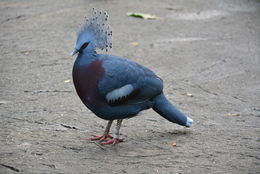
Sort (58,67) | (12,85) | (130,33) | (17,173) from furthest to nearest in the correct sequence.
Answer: (130,33) → (58,67) → (12,85) → (17,173)

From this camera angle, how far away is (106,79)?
159 inches

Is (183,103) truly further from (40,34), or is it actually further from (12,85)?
(40,34)

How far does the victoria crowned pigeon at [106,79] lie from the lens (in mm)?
4043

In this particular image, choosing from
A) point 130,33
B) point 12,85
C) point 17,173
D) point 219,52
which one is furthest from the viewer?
point 130,33

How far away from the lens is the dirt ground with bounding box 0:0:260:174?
13.3 feet

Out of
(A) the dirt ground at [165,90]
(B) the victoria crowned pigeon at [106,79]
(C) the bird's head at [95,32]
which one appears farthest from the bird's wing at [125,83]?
(A) the dirt ground at [165,90]

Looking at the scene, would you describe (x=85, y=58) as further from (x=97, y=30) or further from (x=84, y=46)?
(x=97, y=30)

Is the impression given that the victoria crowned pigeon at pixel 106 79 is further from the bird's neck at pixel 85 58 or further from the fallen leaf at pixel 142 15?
the fallen leaf at pixel 142 15

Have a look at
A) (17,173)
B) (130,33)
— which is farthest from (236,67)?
(17,173)

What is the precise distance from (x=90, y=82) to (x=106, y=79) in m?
0.14

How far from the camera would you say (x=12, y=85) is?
19.5ft

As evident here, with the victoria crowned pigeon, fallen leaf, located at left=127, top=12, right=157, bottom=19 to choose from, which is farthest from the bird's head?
fallen leaf, located at left=127, top=12, right=157, bottom=19

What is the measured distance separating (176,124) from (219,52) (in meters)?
2.74

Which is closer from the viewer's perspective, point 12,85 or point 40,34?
point 12,85
